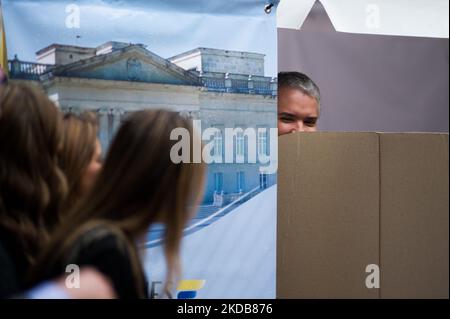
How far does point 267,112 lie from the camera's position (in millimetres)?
2393

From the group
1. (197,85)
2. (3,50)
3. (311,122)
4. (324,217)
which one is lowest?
(324,217)

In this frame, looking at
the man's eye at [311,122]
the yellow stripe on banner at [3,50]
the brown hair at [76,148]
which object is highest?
the yellow stripe on banner at [3,50]

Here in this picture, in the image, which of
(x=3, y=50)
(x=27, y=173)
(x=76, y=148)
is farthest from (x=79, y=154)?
(x=3, y=50)

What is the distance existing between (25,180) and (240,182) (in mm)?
814

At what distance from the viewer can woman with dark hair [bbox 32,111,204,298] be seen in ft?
6.48

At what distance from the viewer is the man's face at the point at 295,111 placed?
9.35 feet

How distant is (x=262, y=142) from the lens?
2395 millimetres

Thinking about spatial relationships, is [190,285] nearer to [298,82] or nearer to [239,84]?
[239,84]

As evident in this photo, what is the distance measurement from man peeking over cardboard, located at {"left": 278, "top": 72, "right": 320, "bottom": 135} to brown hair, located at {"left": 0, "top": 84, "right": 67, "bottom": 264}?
1.15 m

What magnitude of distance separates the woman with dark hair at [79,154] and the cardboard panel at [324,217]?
2.66 ft

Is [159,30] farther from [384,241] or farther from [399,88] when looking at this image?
[399,88]

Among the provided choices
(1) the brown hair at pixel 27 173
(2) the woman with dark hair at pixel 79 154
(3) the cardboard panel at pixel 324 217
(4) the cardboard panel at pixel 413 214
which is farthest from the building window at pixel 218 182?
(4) the cardboard panel at pixel 413 214

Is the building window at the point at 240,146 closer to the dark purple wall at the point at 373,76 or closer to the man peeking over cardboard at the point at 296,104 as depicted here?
the man peeking over cardboard at the point at 296,104

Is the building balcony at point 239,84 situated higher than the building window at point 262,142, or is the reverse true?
the building balcony at point 239,84
